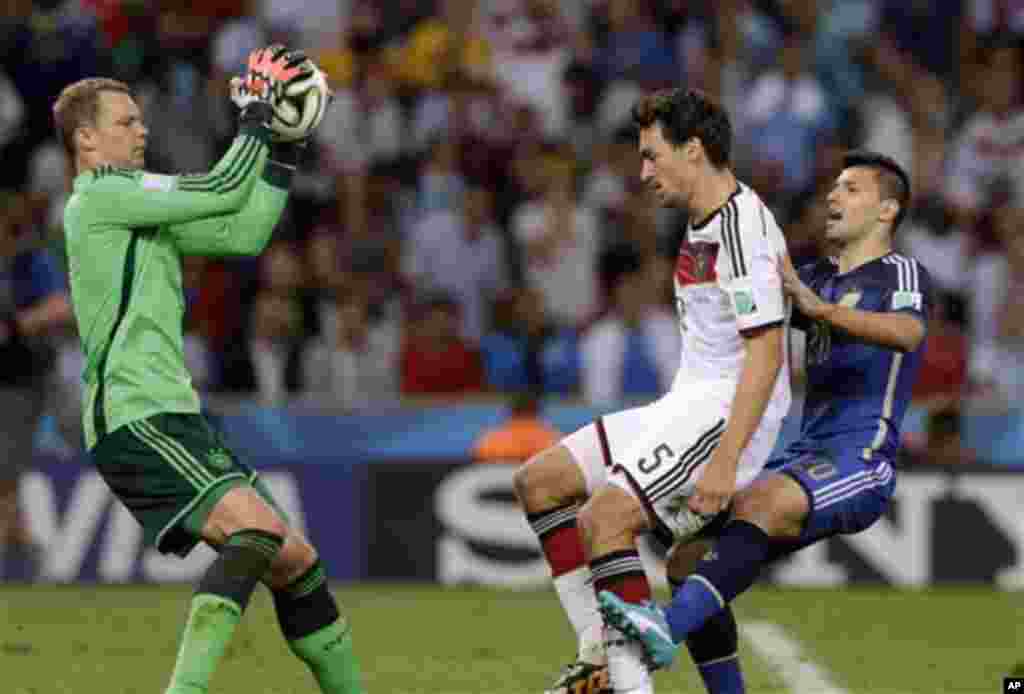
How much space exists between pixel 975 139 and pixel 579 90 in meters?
2.60

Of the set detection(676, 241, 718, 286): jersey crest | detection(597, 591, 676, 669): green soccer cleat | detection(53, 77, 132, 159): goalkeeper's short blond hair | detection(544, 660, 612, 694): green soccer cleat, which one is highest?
detection(53, 77, 132, 159): goalkeeper's short blond hair

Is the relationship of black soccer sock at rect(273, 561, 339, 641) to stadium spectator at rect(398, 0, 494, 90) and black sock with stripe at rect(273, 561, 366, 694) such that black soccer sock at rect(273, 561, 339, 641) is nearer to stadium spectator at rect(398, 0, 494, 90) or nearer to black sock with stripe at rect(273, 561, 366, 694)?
black sock with stripe at rect(273, 561, 366, 694)

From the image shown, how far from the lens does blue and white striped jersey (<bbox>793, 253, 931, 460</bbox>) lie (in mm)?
7379

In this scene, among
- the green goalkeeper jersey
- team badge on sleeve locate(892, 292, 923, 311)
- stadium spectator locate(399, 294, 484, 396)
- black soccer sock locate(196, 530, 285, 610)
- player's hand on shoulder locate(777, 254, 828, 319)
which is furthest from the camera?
stadium spectator locate(399, 294, 484, 396)

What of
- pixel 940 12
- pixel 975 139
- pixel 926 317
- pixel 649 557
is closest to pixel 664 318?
pixel 649 557

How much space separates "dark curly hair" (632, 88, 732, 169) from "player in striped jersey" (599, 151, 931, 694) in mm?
428

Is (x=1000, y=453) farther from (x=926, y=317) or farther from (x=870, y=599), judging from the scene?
(x=926, y=317)

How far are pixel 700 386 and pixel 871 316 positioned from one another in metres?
0.57

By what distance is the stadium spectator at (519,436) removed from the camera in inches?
506

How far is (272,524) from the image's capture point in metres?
6.90

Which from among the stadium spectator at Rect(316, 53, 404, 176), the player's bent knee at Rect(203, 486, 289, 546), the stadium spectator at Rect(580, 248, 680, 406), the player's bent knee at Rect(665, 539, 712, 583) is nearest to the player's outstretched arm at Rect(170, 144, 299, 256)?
the player's bent knee at Rect(203, 486, 289, 546)

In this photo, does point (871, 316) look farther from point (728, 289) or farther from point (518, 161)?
point (518, 161)

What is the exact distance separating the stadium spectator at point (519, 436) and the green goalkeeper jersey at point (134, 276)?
19.1 ft

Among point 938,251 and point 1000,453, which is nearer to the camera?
point 1000,453
